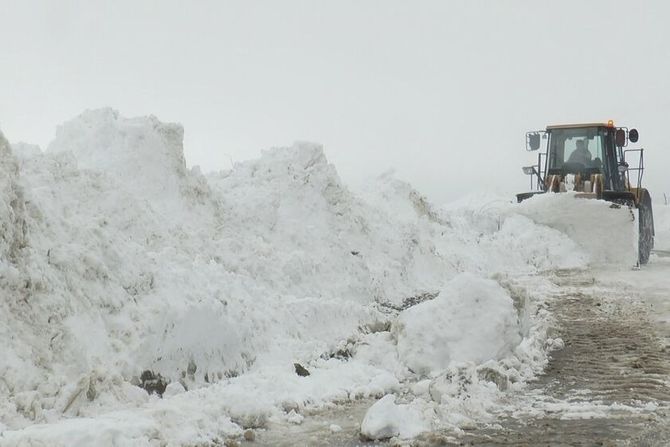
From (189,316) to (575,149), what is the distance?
43.9 feet

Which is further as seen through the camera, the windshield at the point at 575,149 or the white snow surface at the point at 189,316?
the windshield at the point at 575,149

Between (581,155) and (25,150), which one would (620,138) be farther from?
(25,150)

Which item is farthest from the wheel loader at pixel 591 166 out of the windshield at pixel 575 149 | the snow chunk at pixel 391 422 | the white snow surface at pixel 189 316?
the snow chunk at pixel 391 422

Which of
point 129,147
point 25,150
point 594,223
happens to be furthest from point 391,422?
point 594,223

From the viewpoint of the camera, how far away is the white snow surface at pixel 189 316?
424 cm

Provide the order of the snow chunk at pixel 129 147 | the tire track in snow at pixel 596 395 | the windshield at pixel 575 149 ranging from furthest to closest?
the windshield at pixel 575 149 < the snow chunk at pixel 129 147 < the tire track in snow at pixel 596 395

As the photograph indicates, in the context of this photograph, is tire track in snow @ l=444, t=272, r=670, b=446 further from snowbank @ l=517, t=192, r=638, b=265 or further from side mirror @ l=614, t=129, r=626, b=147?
side mirror @ l=614, t=129, r=626, b=147

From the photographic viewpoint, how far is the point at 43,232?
513cm

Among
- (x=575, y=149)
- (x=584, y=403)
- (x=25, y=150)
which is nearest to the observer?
(x=584, y=403)

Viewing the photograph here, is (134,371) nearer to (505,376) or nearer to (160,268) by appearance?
(160,268)

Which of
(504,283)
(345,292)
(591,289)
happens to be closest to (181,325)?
(504,283)

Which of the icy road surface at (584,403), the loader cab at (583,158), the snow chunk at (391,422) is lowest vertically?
the icy road surface at (584,403)

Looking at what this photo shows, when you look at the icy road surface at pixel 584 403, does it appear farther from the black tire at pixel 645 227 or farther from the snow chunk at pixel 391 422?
the black tire at pixel 645 227

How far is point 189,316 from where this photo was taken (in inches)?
211
